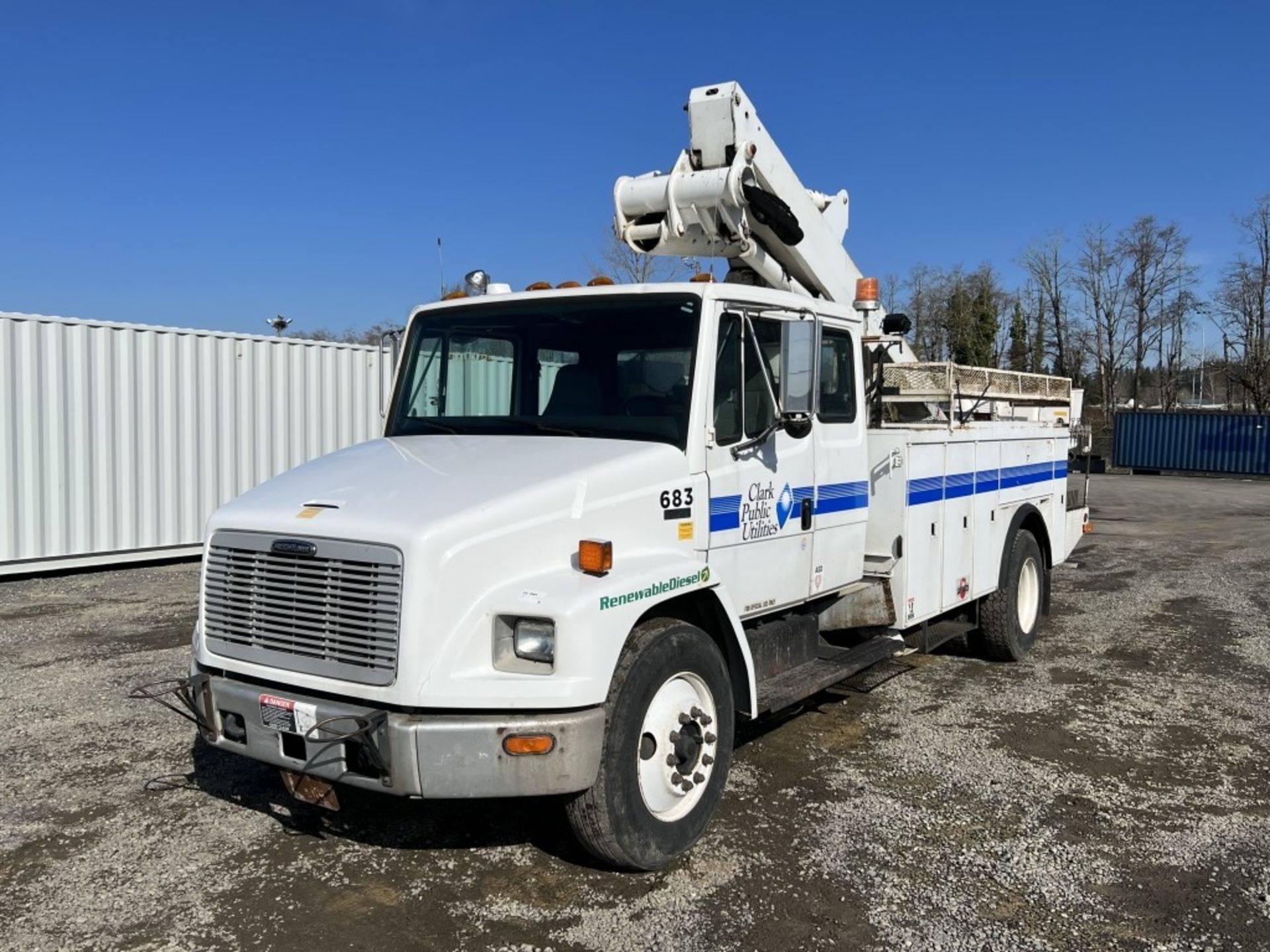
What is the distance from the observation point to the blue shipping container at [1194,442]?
115ft

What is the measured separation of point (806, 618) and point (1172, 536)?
13808 millimetres

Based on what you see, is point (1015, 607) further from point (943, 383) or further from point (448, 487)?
point (448, 487)

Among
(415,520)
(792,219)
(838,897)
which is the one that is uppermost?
(792,219)

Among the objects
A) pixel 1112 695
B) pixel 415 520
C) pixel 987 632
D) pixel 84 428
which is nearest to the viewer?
pixel 415 520

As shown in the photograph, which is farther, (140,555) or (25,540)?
(140,555)

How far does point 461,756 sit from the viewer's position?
3.42 m

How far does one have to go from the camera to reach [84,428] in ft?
38.4

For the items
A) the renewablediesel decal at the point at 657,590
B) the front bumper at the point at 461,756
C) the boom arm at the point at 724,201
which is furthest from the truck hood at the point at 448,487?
the boom arm at the point at 724,201

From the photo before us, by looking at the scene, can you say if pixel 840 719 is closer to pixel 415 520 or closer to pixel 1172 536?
pixel 415 520

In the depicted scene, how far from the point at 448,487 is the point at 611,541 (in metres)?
0.66

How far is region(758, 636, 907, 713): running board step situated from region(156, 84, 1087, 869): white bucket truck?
22 mm

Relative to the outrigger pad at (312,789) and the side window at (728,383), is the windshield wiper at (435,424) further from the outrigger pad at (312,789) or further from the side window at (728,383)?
the outrigger pad at (312,789)

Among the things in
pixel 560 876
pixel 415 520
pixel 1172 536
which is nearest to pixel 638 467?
pixel 415 520

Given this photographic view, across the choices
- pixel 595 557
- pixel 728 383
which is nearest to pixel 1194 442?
pixel 728 383
